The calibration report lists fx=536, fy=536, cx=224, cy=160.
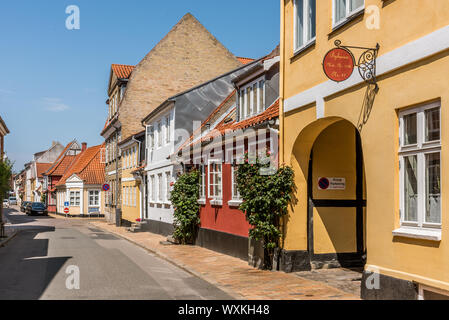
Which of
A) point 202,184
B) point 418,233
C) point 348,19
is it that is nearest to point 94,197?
point 202,184

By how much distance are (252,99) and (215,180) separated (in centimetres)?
311

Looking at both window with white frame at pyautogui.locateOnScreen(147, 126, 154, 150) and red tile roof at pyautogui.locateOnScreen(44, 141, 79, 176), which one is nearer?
window with white frame at pyautogui.locateOnScreen(147, 126, 154, 150)

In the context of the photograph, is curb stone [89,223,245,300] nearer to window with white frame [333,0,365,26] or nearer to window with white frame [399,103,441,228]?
window with white frame [399,103,441,228]

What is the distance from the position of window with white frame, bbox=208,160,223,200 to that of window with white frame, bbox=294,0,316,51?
20.8 feet

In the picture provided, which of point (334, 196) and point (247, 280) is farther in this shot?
point (334, 196)

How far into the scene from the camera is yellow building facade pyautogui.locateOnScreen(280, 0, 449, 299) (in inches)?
280

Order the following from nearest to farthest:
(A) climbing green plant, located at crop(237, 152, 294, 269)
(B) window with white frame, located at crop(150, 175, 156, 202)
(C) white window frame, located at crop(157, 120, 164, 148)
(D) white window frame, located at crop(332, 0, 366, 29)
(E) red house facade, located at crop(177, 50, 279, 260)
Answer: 1. (D) white window frame, located at crop(332, 0, 366, 29)
2. (A) climbing green plant, located at crop(237, 152, 294, 269)
3. (E) red house facade, located at crop(177, 50, 279, 260)
4. (C) white window frame, located at crop(157, 120, 164, 148)
5. (B) window with white frame, located at crop(150, 175, 156, 202)

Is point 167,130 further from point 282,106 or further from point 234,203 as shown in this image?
point 282,106

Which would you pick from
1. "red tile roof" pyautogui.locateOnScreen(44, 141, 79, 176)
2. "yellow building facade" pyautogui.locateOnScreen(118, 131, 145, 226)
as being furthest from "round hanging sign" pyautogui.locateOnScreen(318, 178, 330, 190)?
"red tile roof" pyautogui.locateOnScreen(44, 141, 79, 176)

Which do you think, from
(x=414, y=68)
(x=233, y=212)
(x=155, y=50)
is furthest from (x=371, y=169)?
(x=155, y=50)

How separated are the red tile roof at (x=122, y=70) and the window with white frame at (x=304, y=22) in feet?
86.6

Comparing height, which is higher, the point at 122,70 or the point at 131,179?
the point at 122,70

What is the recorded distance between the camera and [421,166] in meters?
7.42
